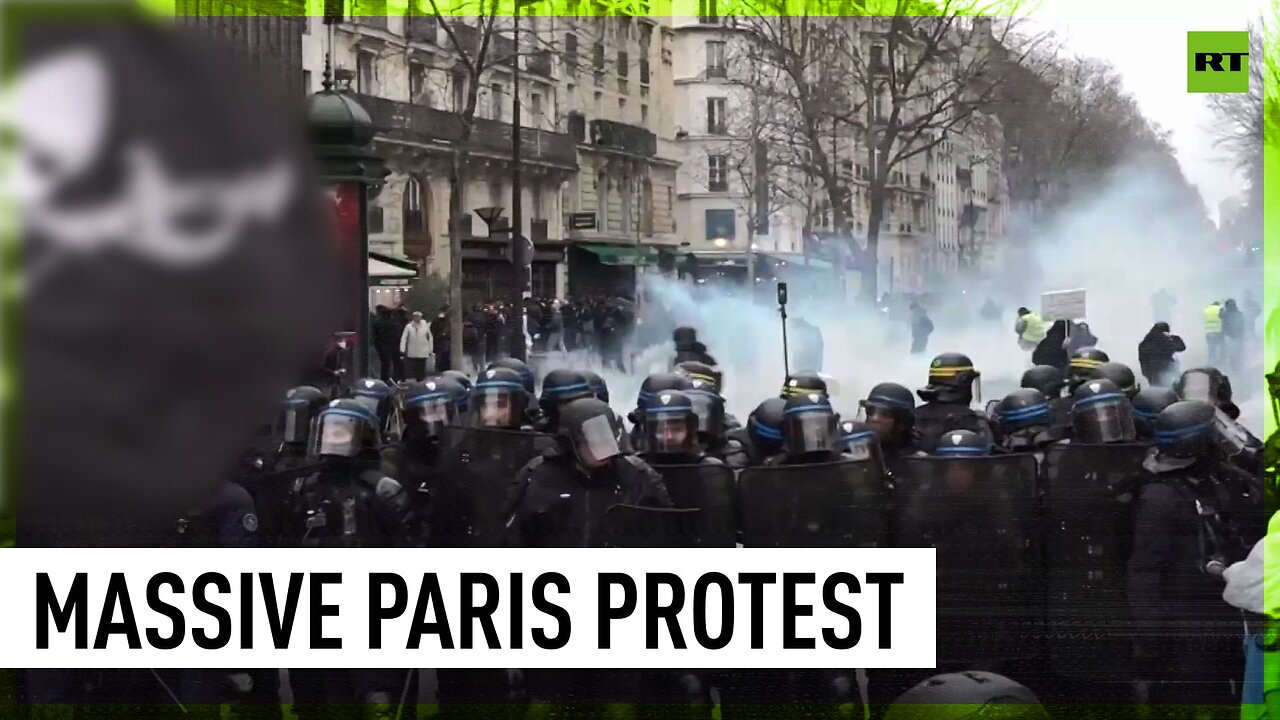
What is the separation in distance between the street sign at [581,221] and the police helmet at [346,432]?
74 centimetres

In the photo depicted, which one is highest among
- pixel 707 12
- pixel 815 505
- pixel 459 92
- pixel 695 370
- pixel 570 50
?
pixel 707 12

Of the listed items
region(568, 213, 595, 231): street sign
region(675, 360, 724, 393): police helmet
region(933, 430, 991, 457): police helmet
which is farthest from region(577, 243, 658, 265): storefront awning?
region(933, 430, 991, 457): police helmet

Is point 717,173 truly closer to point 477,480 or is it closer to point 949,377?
point 949,377

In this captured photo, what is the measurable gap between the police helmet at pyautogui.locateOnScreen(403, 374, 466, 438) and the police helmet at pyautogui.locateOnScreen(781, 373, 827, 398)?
0.90m

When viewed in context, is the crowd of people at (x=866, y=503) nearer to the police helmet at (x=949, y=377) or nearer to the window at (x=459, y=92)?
the police helmet at (x=949, y=377)

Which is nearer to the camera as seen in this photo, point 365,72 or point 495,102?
point 365,72

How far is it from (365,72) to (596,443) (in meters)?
1.21

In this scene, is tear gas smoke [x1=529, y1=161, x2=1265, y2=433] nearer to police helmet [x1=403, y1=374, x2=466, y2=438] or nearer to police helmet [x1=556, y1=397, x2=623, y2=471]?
police helmet [x1=556, y1=397, x2=623, y2=471]

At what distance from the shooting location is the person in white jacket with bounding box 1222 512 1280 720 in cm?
462

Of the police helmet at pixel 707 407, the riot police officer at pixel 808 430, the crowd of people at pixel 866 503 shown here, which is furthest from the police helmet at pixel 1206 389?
the police helmet at pixel 707 407

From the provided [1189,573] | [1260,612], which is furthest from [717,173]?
[1260,612]

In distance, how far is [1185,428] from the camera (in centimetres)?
484

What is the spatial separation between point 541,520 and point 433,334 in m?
0.58

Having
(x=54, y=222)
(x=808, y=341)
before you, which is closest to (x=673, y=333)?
(x=808, y=341)
